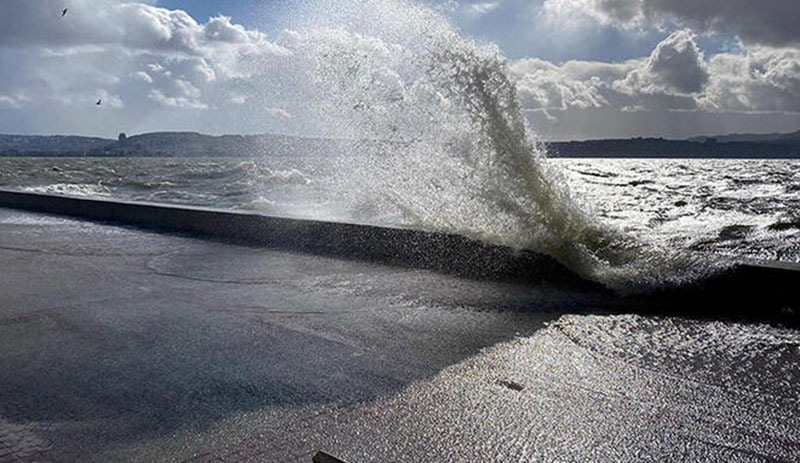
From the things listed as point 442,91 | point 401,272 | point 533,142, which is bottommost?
point 401,272

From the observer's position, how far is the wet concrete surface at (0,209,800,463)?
2.16 metres

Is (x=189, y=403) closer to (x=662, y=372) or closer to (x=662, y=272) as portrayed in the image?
(x=662, y=372)

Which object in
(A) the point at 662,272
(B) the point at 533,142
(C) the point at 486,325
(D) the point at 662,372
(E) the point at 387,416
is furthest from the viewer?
(B) the point at 533,142

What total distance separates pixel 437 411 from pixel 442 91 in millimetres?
5179

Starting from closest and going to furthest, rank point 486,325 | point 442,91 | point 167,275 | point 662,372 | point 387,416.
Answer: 1. point 387,416
2. point 662,372
3. point 486,325
4. point 167,275
5. point 442,91

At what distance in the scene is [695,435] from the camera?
2.21m

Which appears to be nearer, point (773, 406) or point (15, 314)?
point (773, 406)

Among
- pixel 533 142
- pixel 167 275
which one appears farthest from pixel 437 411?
pixel 533 142

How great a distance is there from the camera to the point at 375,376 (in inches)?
111

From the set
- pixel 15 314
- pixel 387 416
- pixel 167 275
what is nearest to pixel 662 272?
pixel 387 416

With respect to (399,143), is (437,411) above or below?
below

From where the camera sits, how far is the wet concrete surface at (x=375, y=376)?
2160 mm

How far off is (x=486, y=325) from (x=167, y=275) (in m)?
2.80

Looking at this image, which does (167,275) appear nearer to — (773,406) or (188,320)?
(188,320)
